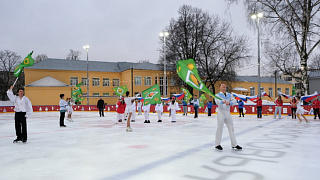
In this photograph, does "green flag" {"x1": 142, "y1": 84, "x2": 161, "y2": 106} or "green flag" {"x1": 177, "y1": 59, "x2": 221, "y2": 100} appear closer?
"green flag" {"x1": 177, "y1": 59, "x2": 221, "y2": 100}

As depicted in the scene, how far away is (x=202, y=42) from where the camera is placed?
1451 inches

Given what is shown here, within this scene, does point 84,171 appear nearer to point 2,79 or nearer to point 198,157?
point 198,157

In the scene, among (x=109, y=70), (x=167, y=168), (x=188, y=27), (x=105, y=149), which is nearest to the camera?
(x=167, y=168)

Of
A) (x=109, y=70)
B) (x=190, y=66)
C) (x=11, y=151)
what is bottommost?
(x=11, y=151)

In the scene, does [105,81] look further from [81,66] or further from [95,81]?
[81,66]

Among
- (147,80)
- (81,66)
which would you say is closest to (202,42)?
(147,80)

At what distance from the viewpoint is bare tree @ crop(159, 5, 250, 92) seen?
36.8 m

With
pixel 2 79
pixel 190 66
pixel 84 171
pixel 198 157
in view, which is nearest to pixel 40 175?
pixel 84 171

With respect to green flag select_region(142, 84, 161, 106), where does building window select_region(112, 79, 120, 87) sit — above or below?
above

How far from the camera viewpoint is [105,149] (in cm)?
703

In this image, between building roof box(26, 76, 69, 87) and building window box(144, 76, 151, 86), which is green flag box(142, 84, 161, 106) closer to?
building roof box(26, 76, 69, 87)

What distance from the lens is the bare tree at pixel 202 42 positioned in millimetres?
36781

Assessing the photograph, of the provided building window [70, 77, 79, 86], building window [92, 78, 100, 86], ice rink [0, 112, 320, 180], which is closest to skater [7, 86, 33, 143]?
ice rink [0, 112, 320, 180]

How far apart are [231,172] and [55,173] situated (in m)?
3.41
